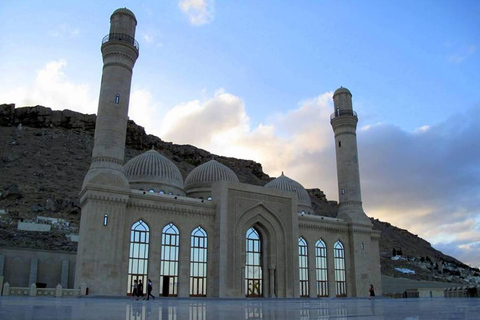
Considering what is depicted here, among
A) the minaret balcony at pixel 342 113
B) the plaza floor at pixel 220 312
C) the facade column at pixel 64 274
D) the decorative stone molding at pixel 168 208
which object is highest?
the minaret balcony at pixel 342 113

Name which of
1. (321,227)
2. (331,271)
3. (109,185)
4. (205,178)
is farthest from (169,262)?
(331,271)

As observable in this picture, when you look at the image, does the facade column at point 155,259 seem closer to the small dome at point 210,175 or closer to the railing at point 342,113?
the small dome at point 210,175

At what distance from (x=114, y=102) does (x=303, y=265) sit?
14.5m

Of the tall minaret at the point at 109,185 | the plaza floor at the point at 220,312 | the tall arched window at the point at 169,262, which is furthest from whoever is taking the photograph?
the tall arched window at the point at 169,262

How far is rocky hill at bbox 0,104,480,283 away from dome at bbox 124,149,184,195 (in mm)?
11522

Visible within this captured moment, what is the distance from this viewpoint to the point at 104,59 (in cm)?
2300

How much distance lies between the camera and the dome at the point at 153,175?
25953 mm

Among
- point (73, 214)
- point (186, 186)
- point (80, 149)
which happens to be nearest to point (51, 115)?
point (80, 149)

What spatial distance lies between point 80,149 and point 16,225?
126 feet

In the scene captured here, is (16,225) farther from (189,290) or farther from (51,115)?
(51,115)

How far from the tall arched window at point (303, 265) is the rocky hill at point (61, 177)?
18396 millimetres

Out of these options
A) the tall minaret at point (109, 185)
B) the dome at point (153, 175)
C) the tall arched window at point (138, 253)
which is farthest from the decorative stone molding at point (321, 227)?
the tall minaret at point (109, 185)

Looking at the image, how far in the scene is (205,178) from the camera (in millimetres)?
28516

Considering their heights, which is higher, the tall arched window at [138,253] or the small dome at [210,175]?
the small dome at [210,175]
